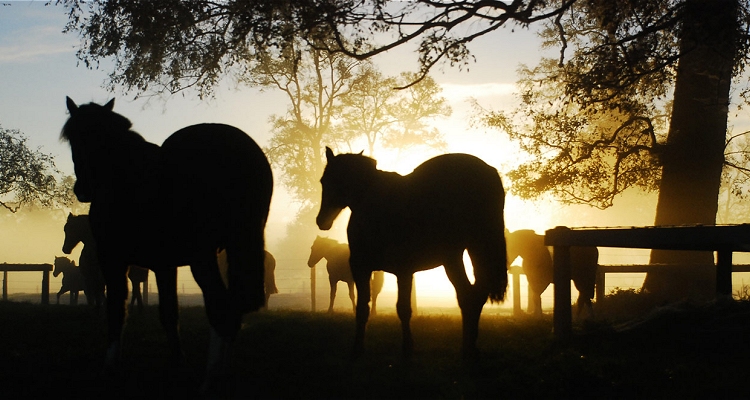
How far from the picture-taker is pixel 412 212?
23.9ft

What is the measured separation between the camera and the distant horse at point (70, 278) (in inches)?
960

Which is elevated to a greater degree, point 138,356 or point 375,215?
point 375,215

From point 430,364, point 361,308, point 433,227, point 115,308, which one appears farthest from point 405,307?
point 115,308

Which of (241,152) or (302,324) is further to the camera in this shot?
(302,324)

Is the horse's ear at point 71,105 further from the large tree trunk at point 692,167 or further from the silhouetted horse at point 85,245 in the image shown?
the large tree trunk at point 692,167

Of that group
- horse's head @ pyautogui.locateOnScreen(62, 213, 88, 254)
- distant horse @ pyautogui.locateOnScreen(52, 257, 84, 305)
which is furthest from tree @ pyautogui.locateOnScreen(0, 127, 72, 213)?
horse's head @ pyautogui.locateOnScreen(62, 213, 88, 254)

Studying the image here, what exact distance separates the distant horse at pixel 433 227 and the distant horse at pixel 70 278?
1938cm

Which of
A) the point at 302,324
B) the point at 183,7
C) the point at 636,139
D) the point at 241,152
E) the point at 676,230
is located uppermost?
the point at 183,7

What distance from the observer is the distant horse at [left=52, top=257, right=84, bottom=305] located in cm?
2438

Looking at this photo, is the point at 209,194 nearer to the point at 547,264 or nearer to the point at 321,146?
the point at 547,264

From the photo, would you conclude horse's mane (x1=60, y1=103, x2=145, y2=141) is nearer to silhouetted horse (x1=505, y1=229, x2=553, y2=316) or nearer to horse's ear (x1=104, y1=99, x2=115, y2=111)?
horse's ear (x1=104, y1=99, x2=115, y2=111)

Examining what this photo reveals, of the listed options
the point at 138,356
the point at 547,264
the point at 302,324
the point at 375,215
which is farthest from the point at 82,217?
the point at 547,264

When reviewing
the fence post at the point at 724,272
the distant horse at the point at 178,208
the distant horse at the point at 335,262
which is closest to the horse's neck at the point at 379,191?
the distant horse at the point at 178,208

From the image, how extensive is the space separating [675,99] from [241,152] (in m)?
13.4
